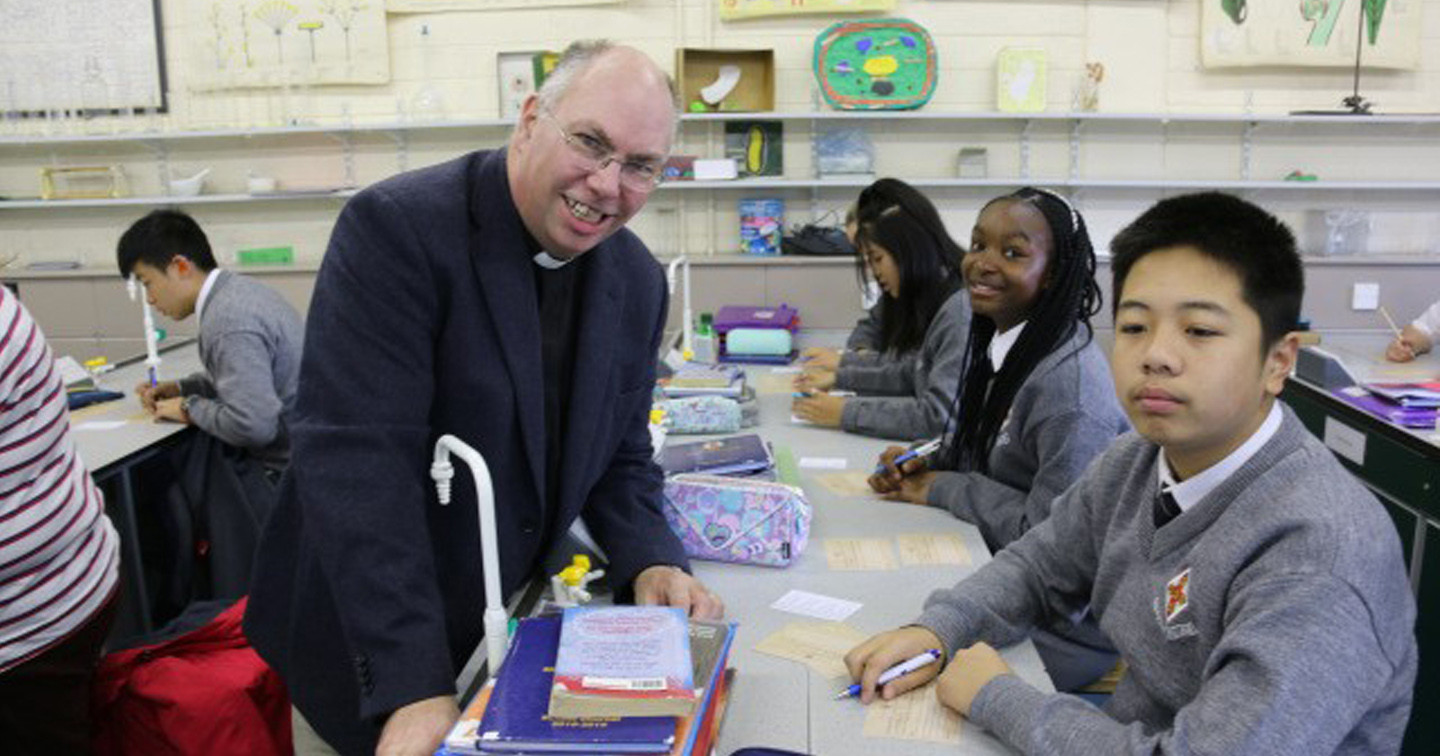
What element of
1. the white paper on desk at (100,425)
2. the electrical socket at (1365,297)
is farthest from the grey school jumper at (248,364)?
the electrical socket at (1365,297)

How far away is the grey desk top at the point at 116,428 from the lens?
108 inches

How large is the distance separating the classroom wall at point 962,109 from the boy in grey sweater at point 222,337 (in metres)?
2.31

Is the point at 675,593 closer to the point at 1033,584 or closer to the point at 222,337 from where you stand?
the point at 1033,584

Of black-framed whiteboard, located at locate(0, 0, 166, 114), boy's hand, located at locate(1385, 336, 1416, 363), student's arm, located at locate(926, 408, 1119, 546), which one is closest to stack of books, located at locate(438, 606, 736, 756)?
student's arm, located at locate(926, 408, 1119, 546)

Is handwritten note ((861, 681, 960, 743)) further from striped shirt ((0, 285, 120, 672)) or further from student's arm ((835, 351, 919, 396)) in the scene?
student's arm ((835, 351, 919, 396))

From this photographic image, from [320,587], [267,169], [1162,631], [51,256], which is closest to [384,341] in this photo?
[320,587]

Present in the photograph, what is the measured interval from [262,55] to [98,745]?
13.7 feet

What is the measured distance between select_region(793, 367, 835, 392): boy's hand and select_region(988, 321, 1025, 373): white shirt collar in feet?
3.58

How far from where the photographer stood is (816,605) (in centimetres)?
160

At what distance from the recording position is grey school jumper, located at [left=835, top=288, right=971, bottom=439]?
8.67ft

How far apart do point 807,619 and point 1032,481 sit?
0.66m

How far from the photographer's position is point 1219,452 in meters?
1.20

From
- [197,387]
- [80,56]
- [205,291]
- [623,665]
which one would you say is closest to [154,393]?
[197,387]

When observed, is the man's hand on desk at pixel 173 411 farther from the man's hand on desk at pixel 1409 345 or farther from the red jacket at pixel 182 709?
the man's hand on desk at pixel 1409 345
